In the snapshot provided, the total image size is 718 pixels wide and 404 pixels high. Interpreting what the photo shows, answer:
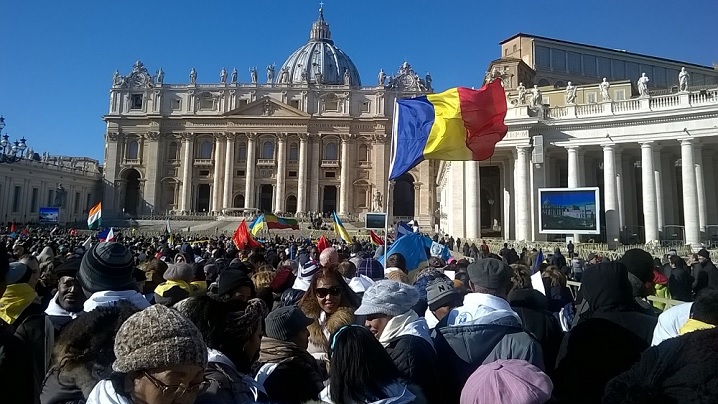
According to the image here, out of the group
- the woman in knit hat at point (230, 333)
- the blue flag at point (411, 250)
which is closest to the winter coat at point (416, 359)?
the woman in knit hat at point (230, 333)

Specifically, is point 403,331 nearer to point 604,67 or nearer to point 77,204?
point 604,67

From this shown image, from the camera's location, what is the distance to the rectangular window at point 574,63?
1690 inches

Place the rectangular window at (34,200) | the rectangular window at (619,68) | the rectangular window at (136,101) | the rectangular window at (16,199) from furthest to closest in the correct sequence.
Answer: the rectangular window at (136,101)
the rectangular window at (34,200)
the rectangular window at (16,199)
the rectangular window at (619,68)

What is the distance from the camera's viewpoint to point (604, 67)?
145 ft

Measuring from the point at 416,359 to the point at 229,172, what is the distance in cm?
5787

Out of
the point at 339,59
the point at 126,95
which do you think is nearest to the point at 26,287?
the point at 126,95

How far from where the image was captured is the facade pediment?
57.8 m

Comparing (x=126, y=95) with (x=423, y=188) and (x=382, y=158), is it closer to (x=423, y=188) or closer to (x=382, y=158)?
(x=382, y=158)

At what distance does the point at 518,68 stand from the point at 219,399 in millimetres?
37134

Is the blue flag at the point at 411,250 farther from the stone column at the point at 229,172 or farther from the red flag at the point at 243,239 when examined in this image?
the stone column at the point at 229,172

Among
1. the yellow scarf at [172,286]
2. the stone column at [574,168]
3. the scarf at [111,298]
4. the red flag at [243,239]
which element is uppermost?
the stone column at [574,168]

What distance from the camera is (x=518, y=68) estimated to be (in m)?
34.8

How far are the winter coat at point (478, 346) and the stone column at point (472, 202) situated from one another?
21.0m

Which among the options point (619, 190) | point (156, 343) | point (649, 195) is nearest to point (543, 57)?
point (619, 190)
